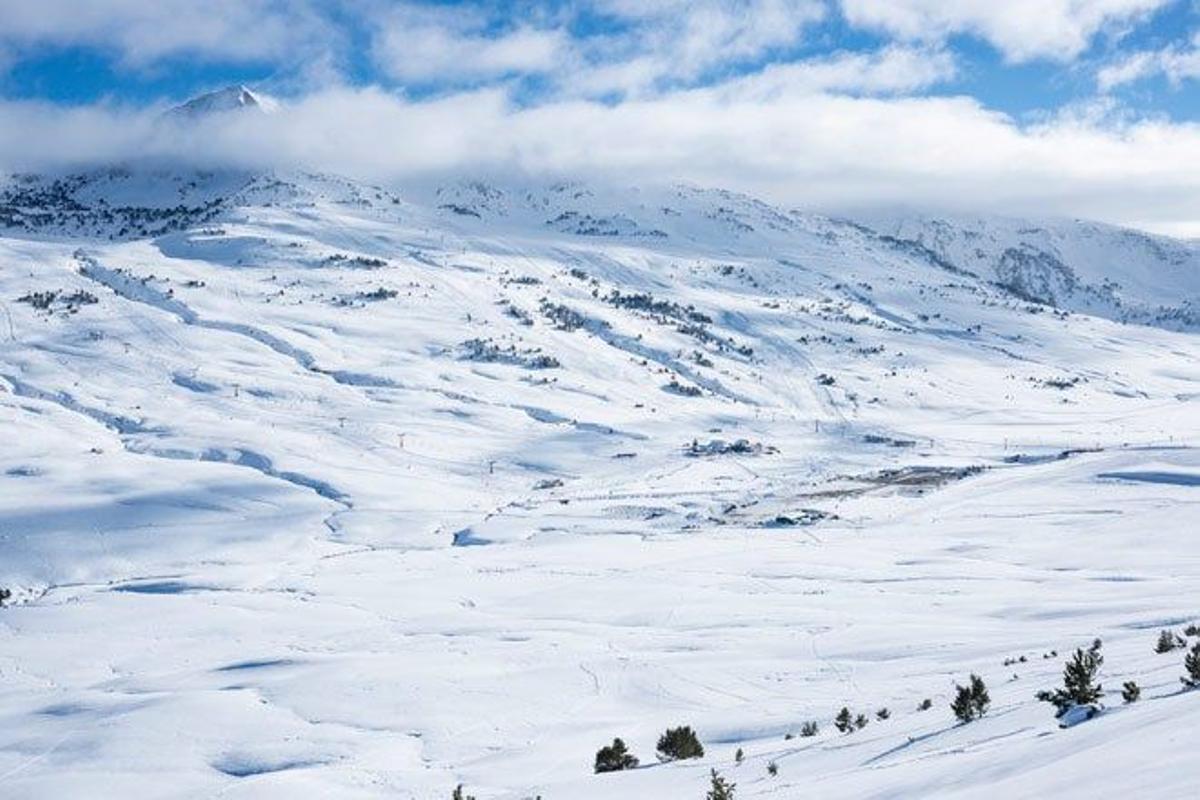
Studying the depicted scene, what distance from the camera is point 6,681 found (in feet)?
130

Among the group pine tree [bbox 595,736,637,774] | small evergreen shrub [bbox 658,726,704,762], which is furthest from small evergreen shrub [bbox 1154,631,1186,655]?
pine tree [bbox 595,736,637,774]

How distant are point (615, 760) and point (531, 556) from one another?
46.1 metres

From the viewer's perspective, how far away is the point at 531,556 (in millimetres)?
66250

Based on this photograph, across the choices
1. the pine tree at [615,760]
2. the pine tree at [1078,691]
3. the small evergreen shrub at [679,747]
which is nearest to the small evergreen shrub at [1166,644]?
the pine tree at [1078,691]

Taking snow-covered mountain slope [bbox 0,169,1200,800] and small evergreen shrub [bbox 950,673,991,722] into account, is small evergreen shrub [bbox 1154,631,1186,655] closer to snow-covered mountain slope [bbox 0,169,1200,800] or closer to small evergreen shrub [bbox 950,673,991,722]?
snow-covered mountain slope [bbox 0,169,1200,800]

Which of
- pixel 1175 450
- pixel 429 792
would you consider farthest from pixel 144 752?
pixel 1175 450

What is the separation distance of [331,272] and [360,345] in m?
48.6

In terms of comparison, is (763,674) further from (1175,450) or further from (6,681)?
(1175,450)

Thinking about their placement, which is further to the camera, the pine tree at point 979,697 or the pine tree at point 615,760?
the pine tree at point 615,760

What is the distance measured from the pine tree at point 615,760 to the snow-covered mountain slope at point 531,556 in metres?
1.46

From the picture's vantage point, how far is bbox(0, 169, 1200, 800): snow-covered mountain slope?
958 inches

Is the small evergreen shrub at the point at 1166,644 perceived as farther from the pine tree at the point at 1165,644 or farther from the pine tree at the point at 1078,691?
the pine tree at the point at 1078,691

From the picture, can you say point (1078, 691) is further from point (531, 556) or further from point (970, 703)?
point (531, 556)

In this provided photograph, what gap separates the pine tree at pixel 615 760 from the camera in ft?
66.9
